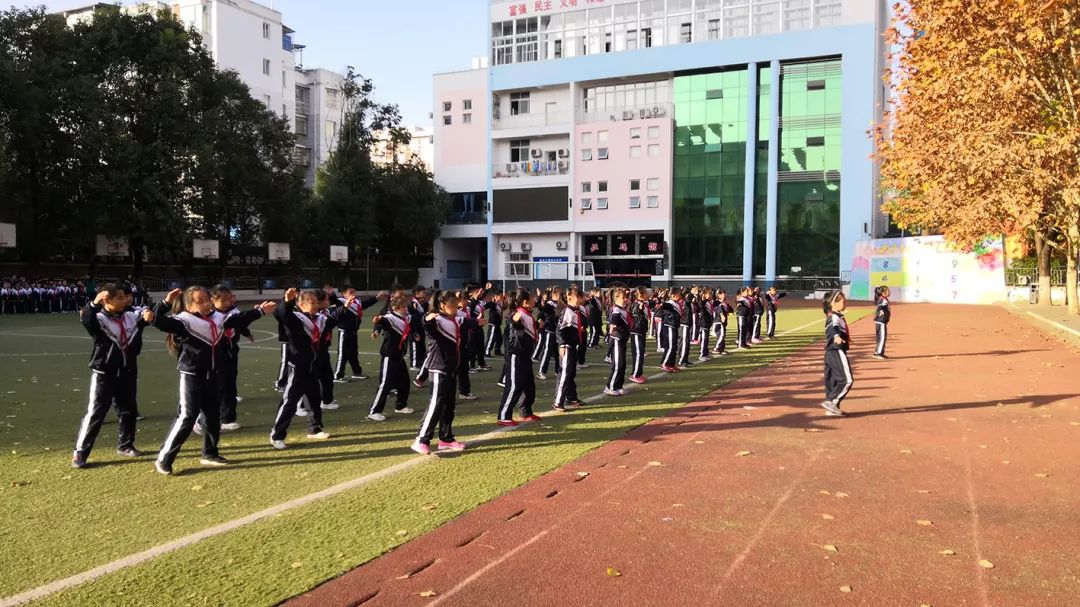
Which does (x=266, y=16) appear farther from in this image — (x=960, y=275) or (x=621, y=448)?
(x=621, y=448)

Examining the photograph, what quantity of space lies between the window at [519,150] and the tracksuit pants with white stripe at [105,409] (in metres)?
57.3

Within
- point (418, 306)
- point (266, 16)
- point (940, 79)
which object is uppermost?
point (266, 16)

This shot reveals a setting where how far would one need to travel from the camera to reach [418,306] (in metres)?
12.4

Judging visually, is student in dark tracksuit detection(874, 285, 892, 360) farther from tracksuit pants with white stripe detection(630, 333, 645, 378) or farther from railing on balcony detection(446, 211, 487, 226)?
railing on balcony detection(446, 211, 487, 226)

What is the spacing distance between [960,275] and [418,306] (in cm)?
4319

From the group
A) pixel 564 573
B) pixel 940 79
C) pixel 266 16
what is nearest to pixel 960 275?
pixel 940 79

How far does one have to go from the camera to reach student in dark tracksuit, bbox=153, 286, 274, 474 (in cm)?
736

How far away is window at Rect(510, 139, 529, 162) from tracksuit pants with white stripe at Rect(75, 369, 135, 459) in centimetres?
5733

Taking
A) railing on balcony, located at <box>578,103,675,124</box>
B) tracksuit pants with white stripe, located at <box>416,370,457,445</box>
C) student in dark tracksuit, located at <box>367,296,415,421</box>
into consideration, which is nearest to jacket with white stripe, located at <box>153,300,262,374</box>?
tracksuit pants with white stripe, located at <box>416,370,457,445</box>

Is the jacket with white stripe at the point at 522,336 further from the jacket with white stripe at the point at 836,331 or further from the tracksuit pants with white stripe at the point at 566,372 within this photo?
the jacket with white stripe at the point at 836,331

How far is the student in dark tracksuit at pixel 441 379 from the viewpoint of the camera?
27.1ft

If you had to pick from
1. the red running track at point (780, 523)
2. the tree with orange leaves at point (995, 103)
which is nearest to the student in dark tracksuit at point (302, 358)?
the red running track at point (780, 523)

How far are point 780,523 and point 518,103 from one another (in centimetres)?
6095

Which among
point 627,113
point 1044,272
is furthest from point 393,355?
point 627,113
